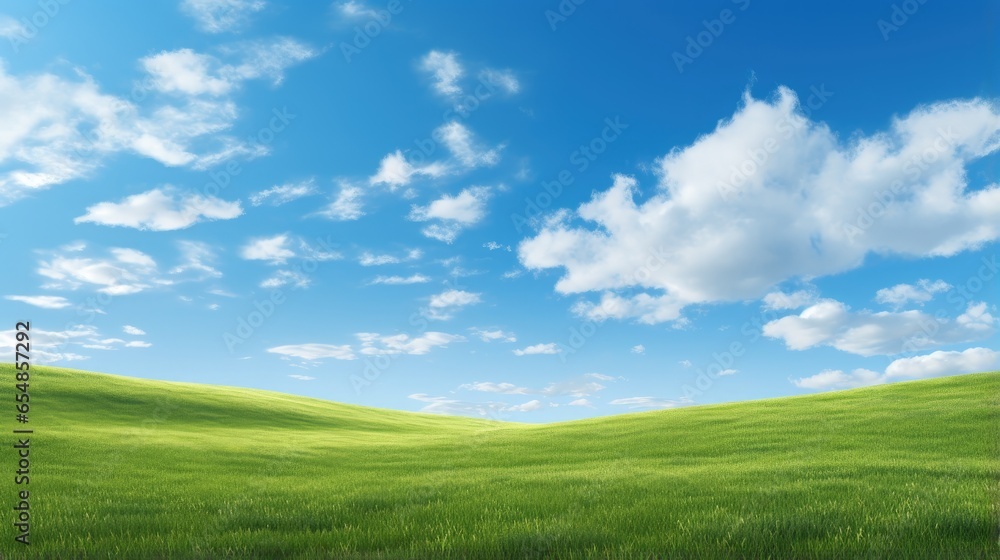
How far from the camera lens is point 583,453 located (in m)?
28.2

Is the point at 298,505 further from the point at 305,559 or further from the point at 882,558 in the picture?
the point at 882,558

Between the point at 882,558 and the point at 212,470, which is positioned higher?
the point at 882,558

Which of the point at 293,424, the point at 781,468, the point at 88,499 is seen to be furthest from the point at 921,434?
the point at 293,424

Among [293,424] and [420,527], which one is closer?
[420,527]

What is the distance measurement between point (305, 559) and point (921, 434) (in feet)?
89.9

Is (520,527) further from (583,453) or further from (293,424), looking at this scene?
(293,424)

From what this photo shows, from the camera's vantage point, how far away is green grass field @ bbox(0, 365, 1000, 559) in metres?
8.82

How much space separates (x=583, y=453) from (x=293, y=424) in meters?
31.3

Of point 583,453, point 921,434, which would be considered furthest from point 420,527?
point 921,434

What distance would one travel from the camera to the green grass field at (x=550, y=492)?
882 centimetres

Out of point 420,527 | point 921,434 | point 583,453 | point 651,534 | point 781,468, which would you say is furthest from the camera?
point 583,453

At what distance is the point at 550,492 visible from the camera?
14031 millimetres

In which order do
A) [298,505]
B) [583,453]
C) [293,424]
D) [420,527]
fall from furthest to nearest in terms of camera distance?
[293,424] < [583,453] < [298,505] < [420,527]

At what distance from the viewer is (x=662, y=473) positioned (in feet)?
59.8
